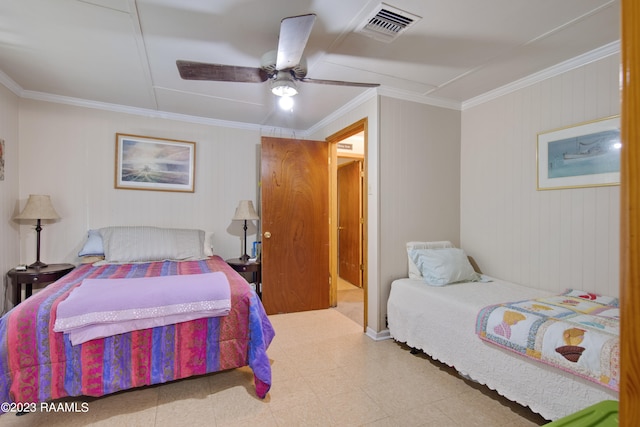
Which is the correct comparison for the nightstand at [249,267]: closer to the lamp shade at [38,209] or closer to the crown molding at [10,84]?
the lamp shade at [38,209]

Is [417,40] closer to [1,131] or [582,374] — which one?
[582,374]

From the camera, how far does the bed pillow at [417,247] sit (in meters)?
2.97

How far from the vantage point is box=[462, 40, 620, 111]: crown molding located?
86.7 inches

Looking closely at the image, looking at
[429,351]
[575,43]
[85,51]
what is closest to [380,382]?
[429,351]

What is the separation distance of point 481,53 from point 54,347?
11.0ft

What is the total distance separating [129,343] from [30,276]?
1701mm

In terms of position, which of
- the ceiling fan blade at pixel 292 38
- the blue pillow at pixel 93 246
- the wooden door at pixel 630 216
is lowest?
the blue pillow at pixel 93 246

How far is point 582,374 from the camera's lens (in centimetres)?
158

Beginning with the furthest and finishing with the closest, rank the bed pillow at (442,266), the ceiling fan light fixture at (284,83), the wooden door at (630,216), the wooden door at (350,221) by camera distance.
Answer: the wooden door at (350,221) → the bed pillow at (442,266) → the ceiling fan light fixture at (284,83) → the wooden door at (630,216)

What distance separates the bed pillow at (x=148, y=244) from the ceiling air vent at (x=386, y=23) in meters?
2.67

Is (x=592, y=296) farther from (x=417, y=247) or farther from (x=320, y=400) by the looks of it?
(x=320, y=400)

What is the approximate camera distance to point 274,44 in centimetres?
220

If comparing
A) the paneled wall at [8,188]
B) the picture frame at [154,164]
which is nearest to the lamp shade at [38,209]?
the paneled wall at [8,188]

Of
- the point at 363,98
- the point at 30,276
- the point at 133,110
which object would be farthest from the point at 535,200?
the point at 30,276
